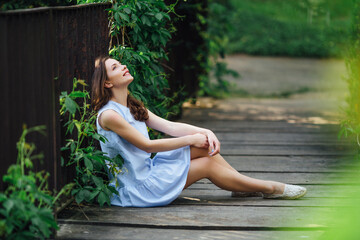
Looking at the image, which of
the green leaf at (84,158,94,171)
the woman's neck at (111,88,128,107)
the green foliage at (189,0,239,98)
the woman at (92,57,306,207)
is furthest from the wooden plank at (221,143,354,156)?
the green foliage at (189,0,239,98)

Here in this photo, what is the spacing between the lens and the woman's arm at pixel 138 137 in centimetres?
308

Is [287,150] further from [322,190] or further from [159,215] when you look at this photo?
[159,215]

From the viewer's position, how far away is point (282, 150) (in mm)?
5191

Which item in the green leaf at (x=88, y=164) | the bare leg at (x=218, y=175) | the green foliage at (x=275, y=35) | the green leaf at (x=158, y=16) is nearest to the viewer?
the green leaf at (x=88, y=164)

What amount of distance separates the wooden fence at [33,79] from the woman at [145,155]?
345 mm

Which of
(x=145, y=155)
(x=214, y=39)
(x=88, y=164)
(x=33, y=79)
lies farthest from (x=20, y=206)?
(x=214, y=39)

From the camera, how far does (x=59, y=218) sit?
2.92 meters

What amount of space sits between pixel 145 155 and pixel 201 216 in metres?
0.57

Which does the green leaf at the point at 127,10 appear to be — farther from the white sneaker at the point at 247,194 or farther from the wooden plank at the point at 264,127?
the wooden plank at the point at 264,127

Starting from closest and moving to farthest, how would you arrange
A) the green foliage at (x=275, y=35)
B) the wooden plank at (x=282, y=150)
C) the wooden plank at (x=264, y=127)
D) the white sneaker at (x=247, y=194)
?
1. the white sneaker at (x=247, y=194)
2. the wooden plank at (x=282, y=150)
3. the wooden plank at (x=264, y=127)
4. the green foliage at (x=275, y=35)

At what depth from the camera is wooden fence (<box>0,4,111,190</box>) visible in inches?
86.3

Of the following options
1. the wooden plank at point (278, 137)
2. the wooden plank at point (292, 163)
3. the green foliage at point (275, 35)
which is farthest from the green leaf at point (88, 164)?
the green foliage at point (275, 35)

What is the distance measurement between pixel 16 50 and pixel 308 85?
10.3 metres

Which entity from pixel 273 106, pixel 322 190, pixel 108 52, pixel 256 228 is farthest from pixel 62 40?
pixel 273 106
